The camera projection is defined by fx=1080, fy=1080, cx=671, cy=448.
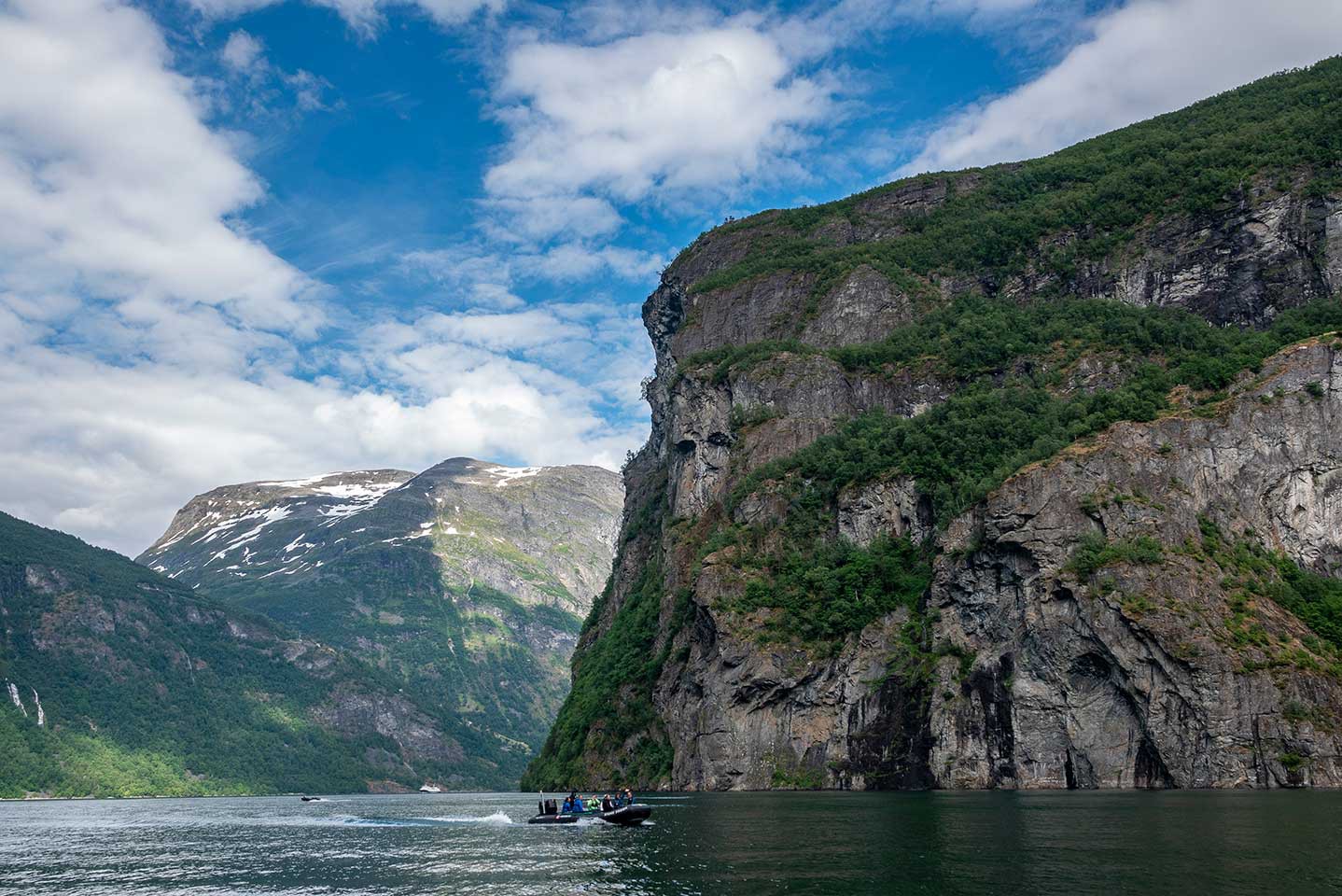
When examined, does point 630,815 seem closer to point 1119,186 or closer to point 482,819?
point 482,819

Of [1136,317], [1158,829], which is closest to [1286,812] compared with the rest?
[1158,829]

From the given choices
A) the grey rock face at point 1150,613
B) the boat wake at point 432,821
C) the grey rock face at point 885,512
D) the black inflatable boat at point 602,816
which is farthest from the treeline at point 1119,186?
the black inflatable boat at point 602,816

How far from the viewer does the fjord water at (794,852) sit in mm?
44000

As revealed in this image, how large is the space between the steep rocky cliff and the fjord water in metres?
12.3

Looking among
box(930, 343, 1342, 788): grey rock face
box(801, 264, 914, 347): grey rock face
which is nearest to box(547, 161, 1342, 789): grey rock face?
box(930, 343, 1342, 788): grey rock face

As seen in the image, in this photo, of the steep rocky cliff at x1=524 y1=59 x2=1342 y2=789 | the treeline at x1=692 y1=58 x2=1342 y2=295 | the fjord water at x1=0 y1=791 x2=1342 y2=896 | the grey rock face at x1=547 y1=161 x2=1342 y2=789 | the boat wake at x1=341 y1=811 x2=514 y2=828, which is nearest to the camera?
the fjord water at x1=0 y1=791 x2=1342 y2=896

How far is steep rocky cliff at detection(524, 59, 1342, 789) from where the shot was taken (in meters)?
98.8

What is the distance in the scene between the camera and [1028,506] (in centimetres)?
10912

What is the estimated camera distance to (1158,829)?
57188mm

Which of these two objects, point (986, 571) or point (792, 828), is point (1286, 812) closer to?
point (792, 828)

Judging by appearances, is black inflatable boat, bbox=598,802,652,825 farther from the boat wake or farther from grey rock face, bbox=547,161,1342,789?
grey rock face, bbox=547,161,1342,789

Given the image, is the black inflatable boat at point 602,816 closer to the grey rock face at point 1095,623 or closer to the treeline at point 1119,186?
the grey rock face at point 1095,623

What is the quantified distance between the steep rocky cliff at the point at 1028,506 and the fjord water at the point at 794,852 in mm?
12257

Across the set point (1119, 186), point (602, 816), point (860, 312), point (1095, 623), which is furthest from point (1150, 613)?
point (1119, 186)
